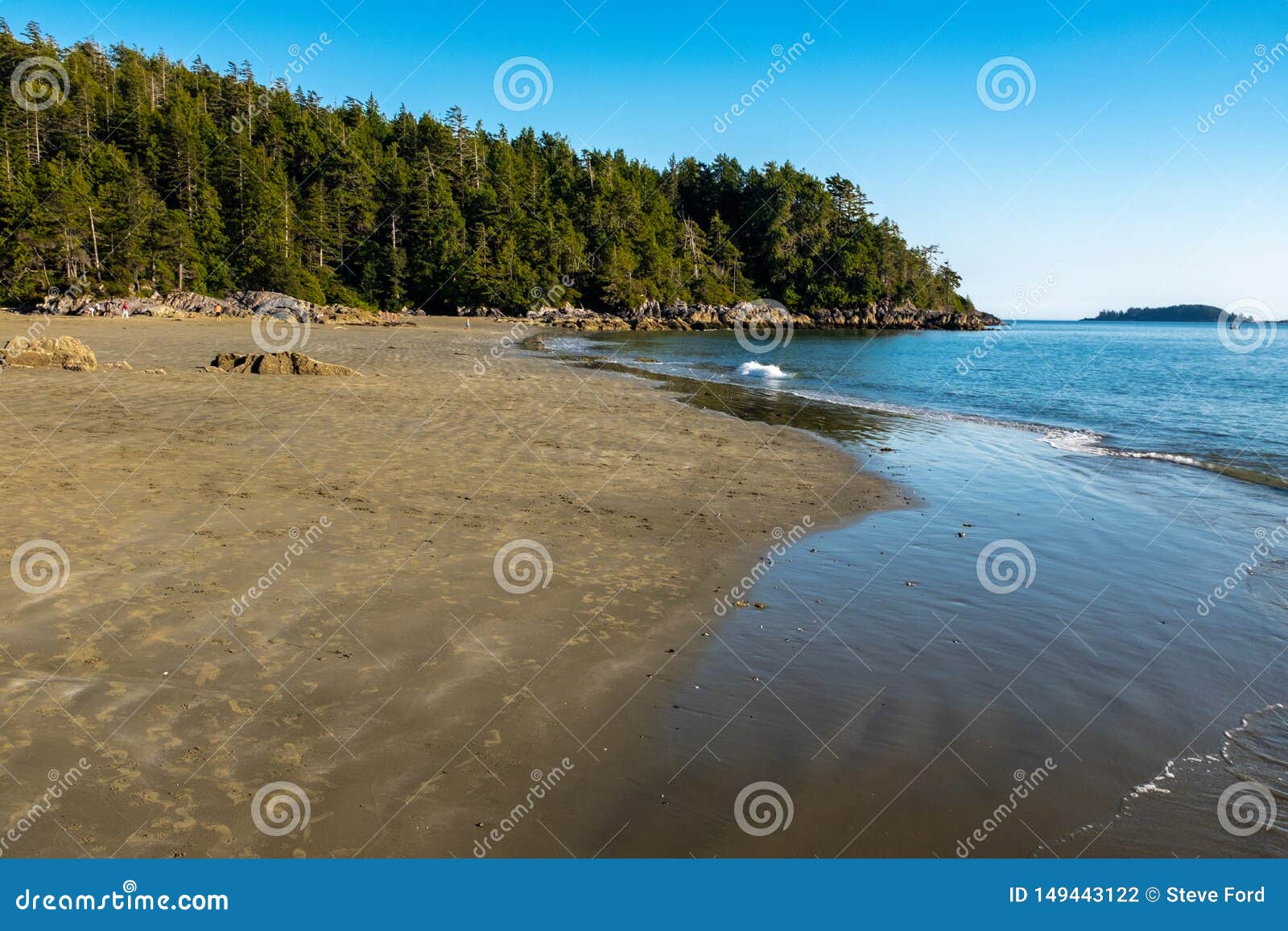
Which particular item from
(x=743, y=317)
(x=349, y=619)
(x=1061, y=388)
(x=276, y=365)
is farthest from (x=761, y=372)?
(x=743, y=317)

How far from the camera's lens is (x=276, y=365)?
72.1 feet

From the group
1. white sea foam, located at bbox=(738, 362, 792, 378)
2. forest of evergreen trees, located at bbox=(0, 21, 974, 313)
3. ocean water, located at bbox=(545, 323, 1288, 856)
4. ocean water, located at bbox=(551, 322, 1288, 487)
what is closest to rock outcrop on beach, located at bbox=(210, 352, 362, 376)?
ocean water, located at bbox=(545, 323, 1288, 856)

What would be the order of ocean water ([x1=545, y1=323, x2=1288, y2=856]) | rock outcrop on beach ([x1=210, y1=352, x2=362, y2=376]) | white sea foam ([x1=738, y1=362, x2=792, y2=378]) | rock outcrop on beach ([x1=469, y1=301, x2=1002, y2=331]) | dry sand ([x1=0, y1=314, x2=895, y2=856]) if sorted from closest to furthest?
dry sand ([x1=0, y1=314, x2=895, y2=856])
ocean water ([x1=545, y1=323, x2=1288, y2=856])
rock outcrop on beach ([x1=210, y1=352, x2=362, y2=376])
white sea foam ([x1=738, y1=362, x2=792, y2=378])
rock outcrop on beach ([x1=469, y1=301, x2=1002, y2=331])

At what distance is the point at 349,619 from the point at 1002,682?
20.0 feet

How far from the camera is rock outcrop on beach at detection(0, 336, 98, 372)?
65.5ft

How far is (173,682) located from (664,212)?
13771 centimetres

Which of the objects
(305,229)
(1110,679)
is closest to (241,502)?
(1110,679)

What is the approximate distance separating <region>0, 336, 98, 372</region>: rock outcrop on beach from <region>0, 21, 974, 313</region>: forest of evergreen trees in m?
46.5

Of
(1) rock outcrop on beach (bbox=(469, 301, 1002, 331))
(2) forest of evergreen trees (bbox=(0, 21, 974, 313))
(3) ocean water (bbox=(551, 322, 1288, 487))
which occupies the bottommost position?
(3) ocean water (bbox=(551, 322, 1288, 487))

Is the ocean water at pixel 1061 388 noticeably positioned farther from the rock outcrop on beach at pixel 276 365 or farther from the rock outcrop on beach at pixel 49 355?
the rock outcrop on beach at pixel 49 355

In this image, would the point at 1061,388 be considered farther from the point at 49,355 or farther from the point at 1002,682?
the point at 49,355

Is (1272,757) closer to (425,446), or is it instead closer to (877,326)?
(425,446)

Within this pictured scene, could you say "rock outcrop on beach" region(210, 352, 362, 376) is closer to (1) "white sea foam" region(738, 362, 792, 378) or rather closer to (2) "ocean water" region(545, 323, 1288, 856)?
(2) "ocean water" region(545, 323, 1288, 856)

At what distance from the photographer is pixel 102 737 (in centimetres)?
495
